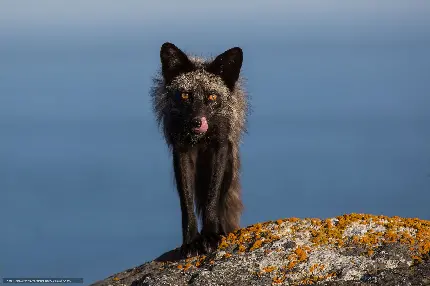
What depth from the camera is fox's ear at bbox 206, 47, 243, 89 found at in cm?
1065

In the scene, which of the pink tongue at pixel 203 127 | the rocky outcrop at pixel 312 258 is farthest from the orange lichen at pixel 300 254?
the pink tongue at pixel 203 127

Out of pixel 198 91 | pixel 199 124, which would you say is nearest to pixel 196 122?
pixel 199 124

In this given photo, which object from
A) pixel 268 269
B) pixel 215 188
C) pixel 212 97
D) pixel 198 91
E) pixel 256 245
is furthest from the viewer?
pixel 212 97

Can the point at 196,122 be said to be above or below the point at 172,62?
below

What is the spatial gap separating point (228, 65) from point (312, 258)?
478cm

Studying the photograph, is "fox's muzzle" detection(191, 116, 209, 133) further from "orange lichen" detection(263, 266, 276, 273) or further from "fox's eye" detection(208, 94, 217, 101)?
"orange lichen" detection(263, 266, 276, 273)

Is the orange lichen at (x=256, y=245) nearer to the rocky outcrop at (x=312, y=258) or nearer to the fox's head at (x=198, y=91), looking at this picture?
the rocky outcrop at (x=312, y=258)

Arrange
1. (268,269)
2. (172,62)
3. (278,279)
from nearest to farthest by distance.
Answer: (278,279) → (268,269) → (172,62)

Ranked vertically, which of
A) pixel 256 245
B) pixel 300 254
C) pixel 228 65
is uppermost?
pixel 228 65

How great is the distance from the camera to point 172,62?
35.1 ft

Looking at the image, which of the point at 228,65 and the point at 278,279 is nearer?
the point at 278,279

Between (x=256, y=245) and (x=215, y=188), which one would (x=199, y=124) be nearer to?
(x=215, y=188)

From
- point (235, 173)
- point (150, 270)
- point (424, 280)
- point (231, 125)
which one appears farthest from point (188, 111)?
point (424, 280)

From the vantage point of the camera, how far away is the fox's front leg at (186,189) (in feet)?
32.5
